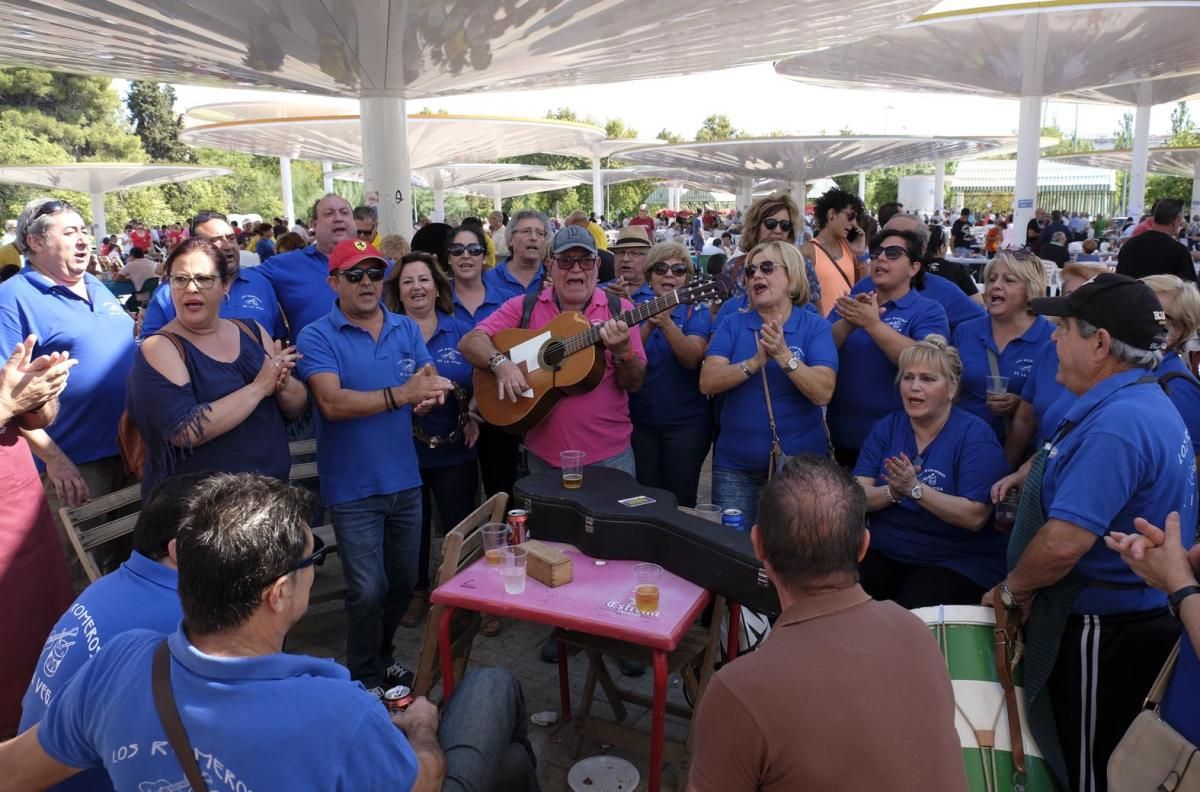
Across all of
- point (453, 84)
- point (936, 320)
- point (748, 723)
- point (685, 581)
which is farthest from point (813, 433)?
point (453, 84)

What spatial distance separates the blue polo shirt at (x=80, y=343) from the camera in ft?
12.3

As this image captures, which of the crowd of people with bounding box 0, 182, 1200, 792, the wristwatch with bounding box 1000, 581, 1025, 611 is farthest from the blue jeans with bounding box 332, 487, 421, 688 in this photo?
the wristwatch with bounding box 1000, 581, 1025, 611

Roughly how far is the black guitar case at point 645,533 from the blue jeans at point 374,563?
72 cm

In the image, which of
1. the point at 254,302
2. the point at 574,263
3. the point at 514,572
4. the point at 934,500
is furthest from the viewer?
the point at 254,302

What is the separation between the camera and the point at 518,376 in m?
4.34

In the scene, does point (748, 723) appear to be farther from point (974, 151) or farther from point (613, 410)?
point (974, 151)

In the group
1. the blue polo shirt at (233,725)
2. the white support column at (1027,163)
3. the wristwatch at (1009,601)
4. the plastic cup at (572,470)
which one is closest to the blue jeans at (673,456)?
the plastic cup at (572,470)

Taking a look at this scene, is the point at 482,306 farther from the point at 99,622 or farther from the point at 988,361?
the point at 99,622

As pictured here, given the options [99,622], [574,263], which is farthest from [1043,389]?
[99,622]

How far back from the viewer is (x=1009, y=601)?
2.82 m

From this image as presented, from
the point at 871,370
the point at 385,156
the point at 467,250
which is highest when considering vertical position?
the point at 385,156

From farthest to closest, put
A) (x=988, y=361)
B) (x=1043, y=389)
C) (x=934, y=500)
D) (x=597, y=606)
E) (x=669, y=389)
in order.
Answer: (x=669, y=389) → (x=988, y=361) → (x=1043, y=389) → (x=934, y=500) → (x=597, y=606)

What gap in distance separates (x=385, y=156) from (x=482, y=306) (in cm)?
579

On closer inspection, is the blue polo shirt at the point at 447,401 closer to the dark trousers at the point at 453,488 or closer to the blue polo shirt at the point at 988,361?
the dark trousers at the point at 453,488
